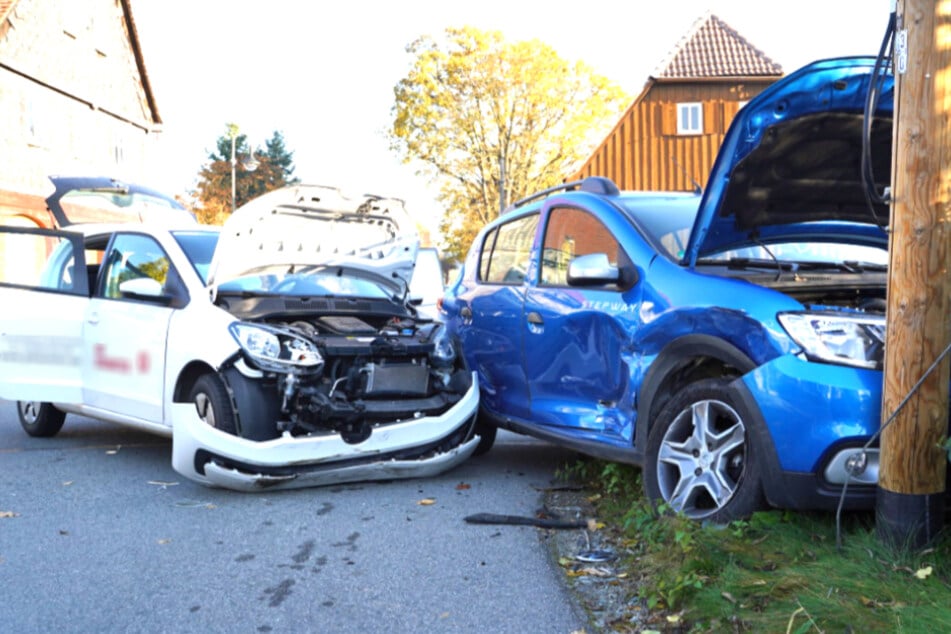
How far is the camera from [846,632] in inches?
125

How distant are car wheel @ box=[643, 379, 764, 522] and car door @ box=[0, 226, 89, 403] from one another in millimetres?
4603

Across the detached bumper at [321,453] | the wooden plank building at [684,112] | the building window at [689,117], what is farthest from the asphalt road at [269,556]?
the building window at [689,117]

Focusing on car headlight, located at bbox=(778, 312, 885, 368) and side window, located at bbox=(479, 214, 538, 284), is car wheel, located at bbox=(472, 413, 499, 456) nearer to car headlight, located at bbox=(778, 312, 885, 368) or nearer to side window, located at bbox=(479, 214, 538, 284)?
side window, located at bbox=(479, 214, 538, 284)

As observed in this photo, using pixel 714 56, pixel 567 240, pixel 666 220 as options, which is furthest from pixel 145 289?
pixel 714 56

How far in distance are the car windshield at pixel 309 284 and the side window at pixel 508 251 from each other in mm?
886

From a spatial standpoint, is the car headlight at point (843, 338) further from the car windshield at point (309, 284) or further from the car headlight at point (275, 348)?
the car windshield at point (309, 284)

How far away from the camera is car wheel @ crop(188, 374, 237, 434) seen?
19.7ft

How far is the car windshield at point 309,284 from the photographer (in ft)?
22.1

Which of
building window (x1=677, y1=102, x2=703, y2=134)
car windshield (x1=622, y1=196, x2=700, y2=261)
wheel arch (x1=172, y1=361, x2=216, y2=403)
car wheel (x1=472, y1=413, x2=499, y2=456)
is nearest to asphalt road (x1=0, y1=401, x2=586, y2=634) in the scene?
car wheel (x1=472, y1=413, x2=499, y2=456)

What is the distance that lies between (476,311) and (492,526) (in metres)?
2.05

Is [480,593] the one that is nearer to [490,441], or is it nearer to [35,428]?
[490,441]

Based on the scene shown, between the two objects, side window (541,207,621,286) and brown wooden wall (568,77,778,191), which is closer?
side window (541,207,621,286)

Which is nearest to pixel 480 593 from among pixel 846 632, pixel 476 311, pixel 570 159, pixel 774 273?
pixel 846 632

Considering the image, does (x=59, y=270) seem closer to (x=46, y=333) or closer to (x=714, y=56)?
(x=46, y=333)
